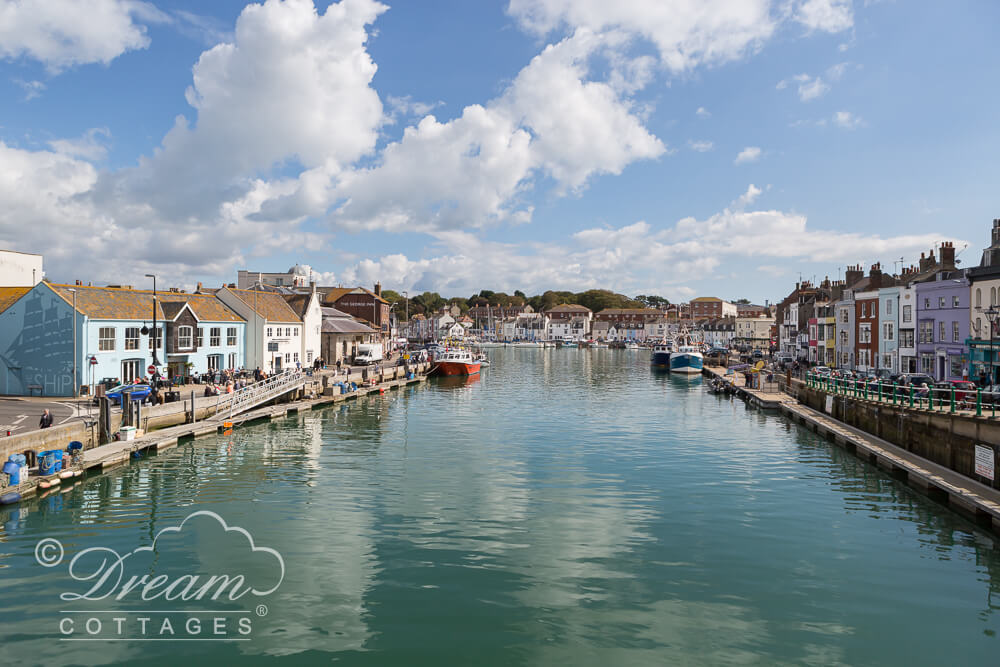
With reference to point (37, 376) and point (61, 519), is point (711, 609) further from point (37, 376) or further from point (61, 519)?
point (37, 376)

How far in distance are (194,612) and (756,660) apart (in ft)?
43.5

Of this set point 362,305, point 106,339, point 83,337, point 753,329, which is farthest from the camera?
point 753,329

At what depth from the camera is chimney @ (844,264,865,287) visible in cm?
7512

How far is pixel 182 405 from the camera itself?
3994 centimetres

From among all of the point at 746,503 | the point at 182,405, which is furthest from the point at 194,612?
the point at 182,405

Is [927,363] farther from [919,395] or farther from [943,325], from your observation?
[919,395]

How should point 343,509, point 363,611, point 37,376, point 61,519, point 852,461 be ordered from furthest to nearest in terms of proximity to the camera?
1. point 37,376
2. point 852,461
3. point 343,509
4. point 61,519
5. point 363,611

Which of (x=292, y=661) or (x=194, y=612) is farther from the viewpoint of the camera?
(x=194, y=612)

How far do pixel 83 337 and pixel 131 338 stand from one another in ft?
15.9

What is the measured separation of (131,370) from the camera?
46.9 m

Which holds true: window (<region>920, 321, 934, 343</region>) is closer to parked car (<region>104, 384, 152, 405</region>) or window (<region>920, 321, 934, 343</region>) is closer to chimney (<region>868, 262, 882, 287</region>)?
chimney (<region>868, 262, 882, 287</region>)

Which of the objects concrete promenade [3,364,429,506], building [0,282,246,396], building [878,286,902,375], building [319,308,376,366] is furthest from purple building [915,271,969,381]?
building [319,308,376,366]

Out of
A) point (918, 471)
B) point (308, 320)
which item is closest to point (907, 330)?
point (918, 471)

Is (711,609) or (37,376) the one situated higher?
(37,376)
